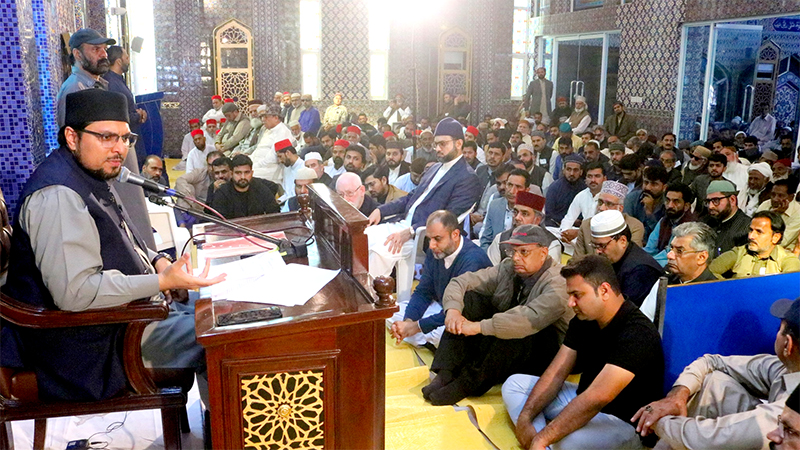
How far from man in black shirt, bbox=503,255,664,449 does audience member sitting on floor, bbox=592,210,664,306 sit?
0.76 m

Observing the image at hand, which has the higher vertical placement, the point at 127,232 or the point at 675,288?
the point at 127,232

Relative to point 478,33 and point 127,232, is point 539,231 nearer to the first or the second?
point 127,232

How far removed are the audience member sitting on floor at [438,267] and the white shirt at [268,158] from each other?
3673 millimetres

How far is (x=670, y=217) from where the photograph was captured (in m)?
4.64

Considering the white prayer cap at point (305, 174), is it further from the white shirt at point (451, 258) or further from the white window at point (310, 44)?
the white window at point (310, 44)

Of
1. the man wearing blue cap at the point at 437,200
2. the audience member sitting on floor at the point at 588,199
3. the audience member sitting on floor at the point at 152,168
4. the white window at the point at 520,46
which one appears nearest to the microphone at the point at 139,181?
the man wearing blue cap at the point at 437,200

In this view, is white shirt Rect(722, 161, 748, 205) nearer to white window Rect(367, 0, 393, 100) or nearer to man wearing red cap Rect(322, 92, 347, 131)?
man wearing red cap Rect(322, 92, 347, 131)

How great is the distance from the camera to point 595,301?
238cm

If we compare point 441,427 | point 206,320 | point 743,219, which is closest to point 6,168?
point 206,320

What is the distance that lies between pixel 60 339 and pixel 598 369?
1.75m

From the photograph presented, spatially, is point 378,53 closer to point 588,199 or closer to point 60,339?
point 588,199

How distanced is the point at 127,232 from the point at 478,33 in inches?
487

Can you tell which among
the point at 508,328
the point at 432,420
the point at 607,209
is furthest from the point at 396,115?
the point at 432,420

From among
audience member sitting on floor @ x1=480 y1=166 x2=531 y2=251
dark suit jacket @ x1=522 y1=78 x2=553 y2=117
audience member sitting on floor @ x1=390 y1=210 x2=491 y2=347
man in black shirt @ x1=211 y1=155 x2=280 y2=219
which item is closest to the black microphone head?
audience member sitting on floor @ x1=390 y1=210 x2=491 y2=347
